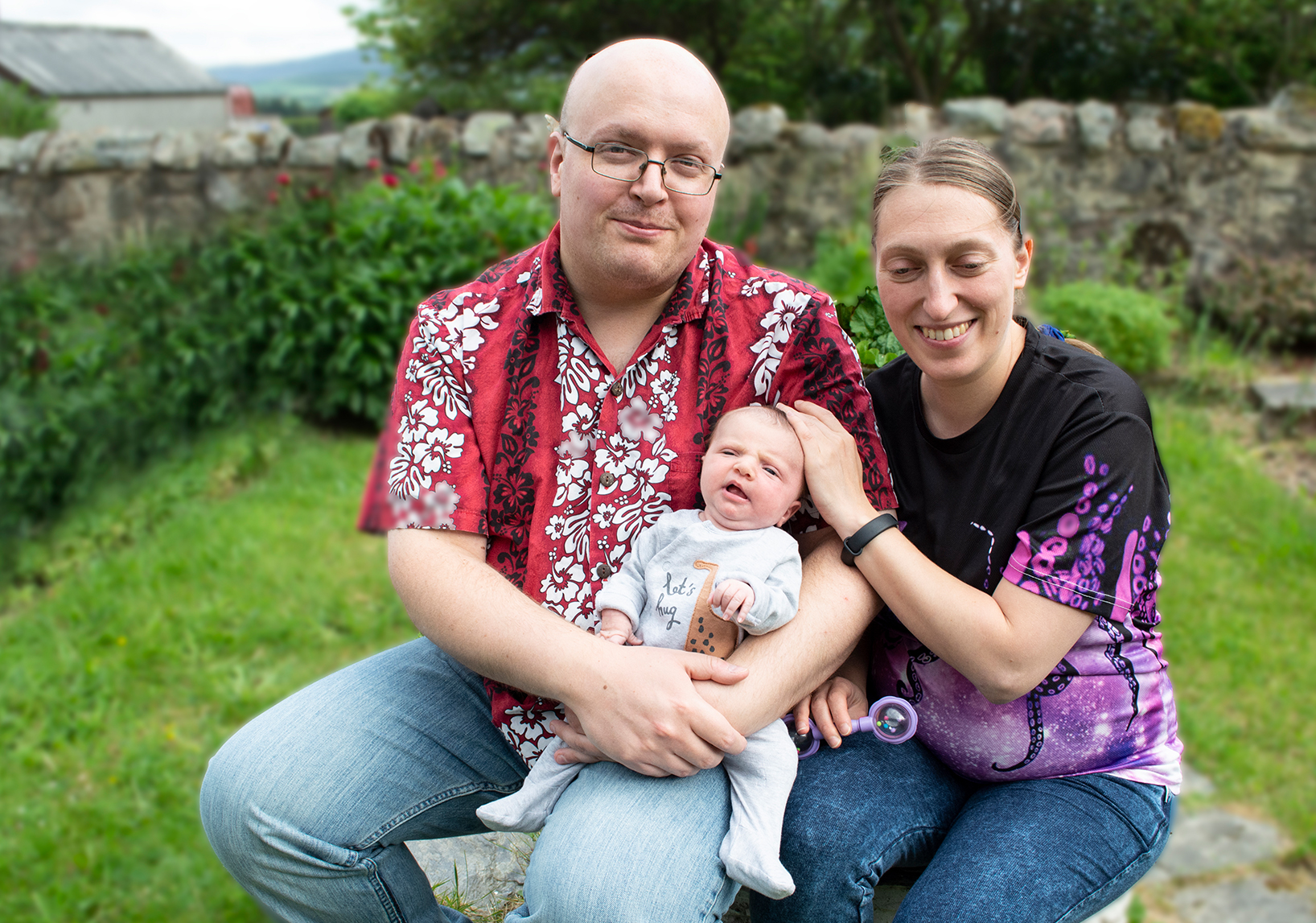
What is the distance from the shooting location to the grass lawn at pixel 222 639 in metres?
3.13

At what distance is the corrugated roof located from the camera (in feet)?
96.0

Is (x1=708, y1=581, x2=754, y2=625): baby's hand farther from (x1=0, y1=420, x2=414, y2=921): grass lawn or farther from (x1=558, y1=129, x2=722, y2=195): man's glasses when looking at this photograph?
(x1=0, y1=420, x2=414, y2=921): grass lawn

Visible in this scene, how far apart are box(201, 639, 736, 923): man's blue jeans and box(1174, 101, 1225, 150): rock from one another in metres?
6.66

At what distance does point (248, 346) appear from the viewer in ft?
19.0

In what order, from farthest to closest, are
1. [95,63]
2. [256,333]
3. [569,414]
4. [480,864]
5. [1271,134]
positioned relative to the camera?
[95,63] → [1271,134] → [256,333] → [480,864] → [569,414]

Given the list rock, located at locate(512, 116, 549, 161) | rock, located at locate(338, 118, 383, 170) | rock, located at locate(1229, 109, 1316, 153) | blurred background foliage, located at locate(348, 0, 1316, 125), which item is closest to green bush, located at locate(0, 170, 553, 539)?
rock, located at locate(338, 118, 383, 170)

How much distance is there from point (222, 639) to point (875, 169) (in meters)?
5.12

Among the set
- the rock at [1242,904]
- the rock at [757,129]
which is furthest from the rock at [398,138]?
the rock at [1242,904]

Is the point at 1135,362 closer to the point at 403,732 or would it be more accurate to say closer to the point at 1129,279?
the point at 1129,279

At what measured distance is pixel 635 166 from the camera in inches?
69.9

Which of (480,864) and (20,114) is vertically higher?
(20,114)

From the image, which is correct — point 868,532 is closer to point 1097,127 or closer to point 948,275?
point 948,275

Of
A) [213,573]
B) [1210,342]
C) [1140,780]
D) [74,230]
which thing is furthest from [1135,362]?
[74,230]

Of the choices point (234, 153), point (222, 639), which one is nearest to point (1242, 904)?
point (222, 639)
